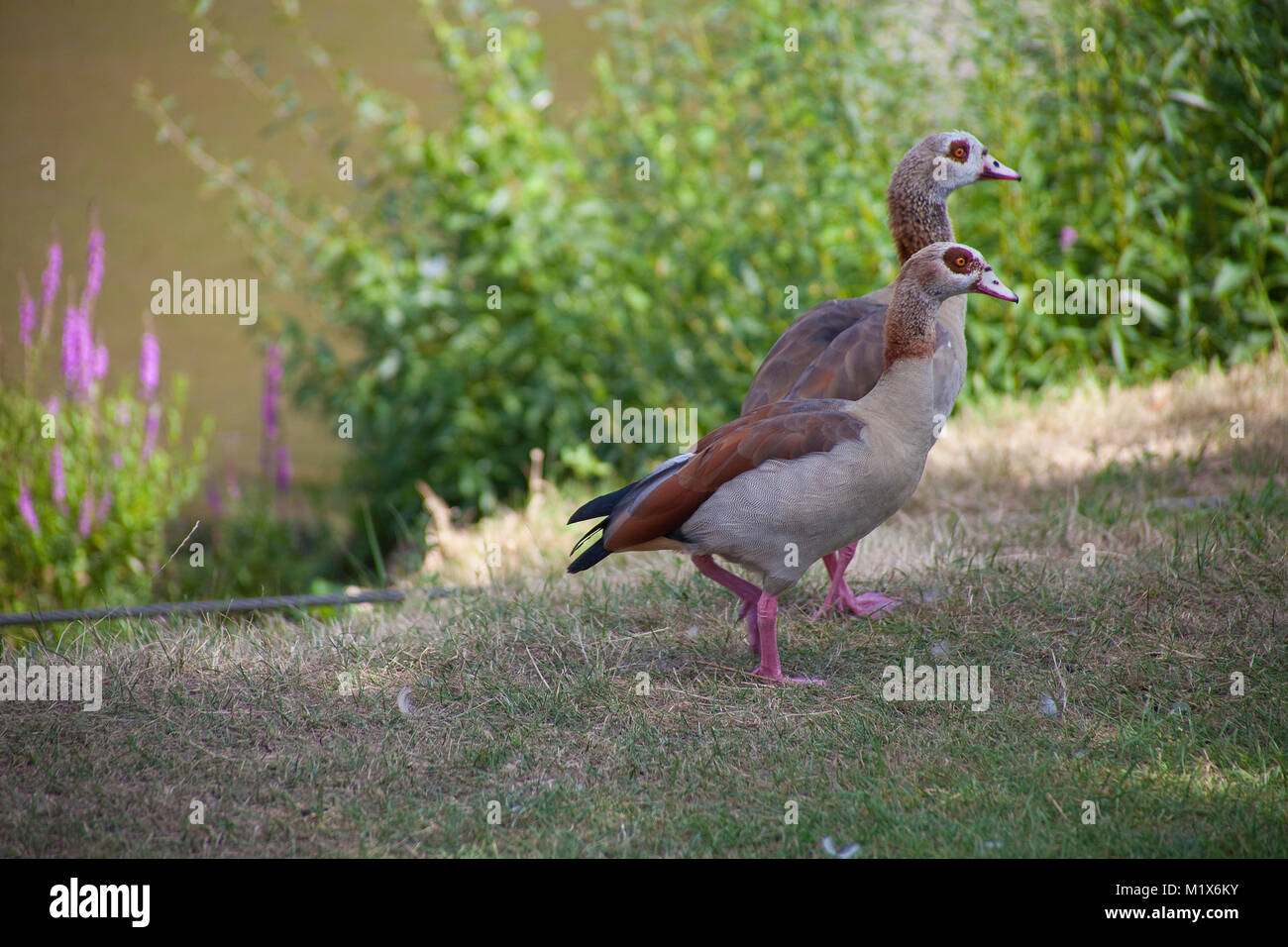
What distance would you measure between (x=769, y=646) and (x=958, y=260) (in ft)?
4.29

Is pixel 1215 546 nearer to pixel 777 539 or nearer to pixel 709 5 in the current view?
pixel 777 539

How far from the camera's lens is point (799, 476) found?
339 cm

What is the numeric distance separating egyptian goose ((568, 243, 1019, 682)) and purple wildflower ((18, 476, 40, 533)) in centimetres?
300

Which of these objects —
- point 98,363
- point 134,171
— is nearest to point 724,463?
point 98,363

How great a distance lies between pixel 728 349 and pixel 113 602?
3464 millimetres

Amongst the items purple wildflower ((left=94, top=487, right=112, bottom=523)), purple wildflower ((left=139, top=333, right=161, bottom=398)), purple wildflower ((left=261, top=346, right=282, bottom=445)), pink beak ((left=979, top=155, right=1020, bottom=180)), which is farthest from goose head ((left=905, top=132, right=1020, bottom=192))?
purple wildflower ((left=94, top=487, right=112, bottom=523))

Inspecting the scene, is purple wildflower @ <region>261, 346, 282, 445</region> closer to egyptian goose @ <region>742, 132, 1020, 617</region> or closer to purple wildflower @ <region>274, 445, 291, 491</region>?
purple wildflower @ <region>274, 445, 291, 491</region>

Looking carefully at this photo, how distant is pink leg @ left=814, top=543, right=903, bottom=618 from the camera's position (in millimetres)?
4039

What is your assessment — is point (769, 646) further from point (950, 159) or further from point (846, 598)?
point (950, 159)

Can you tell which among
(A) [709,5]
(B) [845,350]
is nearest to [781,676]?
(B) [845,350]

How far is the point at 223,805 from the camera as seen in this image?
118 inches

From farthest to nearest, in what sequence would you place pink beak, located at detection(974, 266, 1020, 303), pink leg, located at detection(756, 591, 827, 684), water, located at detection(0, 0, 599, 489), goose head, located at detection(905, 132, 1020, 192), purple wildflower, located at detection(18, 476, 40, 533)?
1. water, located at detection(0, 0, 599, 489)
2. purple wildflower, located at detection(18, 476, 40, 533)
3. goose head, located at detection(905, 132, 1020, 192)
4. pink beak, located at detection(974, 266, 1020, 303)
5. pink leg, located at detection(756, 591, 827, 684)

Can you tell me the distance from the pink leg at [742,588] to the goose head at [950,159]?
1976 millimetres

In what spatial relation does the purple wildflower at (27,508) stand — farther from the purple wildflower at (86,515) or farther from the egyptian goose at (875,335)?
the egyptian goose at (875,335)
